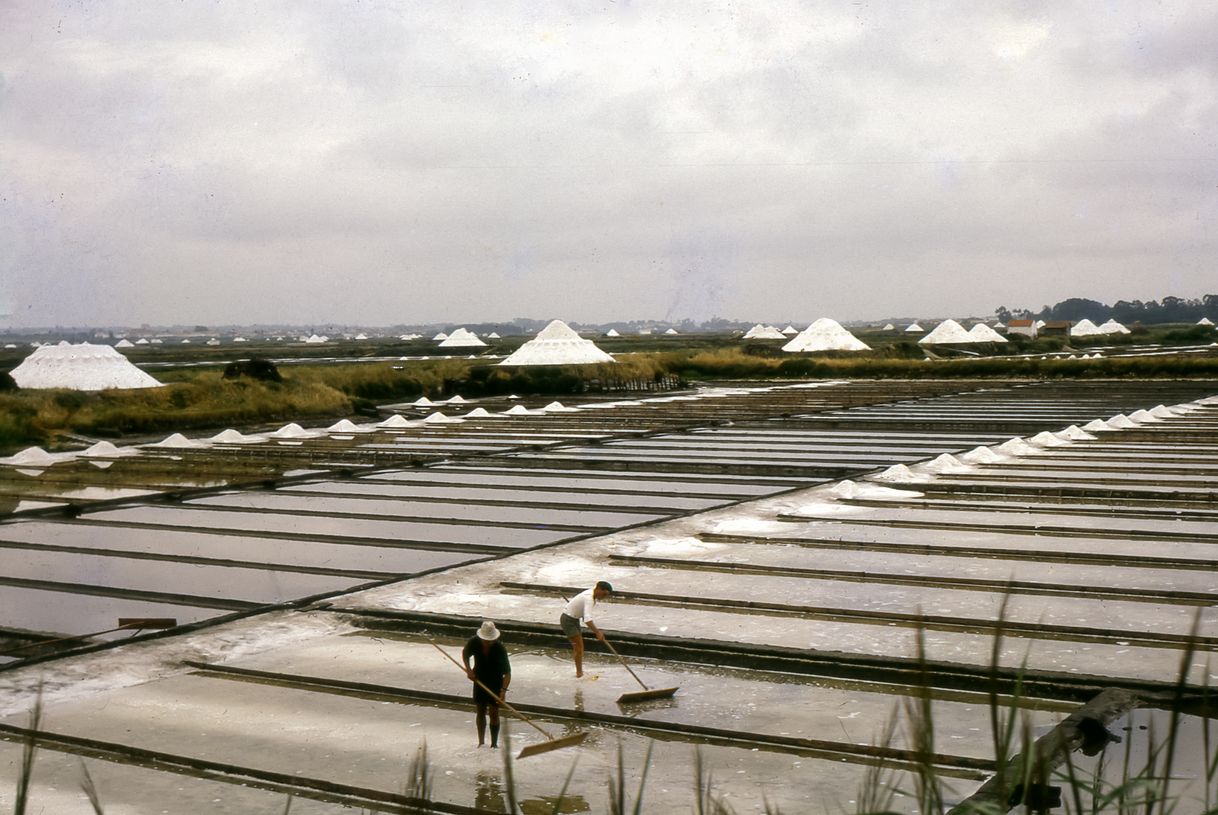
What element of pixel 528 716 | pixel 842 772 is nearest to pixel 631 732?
pixel 528 716

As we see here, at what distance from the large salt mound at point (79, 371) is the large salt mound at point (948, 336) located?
2440 cm

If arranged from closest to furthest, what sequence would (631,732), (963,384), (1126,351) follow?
(631,732), (963,384), (1126,351)

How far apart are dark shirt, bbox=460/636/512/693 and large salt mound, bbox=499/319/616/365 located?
22100 millimetres

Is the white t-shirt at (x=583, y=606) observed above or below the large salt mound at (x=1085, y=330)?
below

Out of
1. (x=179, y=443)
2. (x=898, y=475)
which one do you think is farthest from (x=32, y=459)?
(x=898, y=475)

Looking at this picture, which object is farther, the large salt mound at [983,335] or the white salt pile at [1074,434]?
the large salt mound at [983,335]

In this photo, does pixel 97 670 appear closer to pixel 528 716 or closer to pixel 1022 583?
pixel 528 716

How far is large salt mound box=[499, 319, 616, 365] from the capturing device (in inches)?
1019

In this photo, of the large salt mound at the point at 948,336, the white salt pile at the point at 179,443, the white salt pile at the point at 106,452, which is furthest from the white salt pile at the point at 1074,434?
the large salt mound at the point at 948,336

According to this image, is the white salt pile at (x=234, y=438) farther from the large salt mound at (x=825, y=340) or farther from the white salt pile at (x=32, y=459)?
the large salt mound at (x=825, y=340)

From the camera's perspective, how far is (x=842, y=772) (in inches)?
123

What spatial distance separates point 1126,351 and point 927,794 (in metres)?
35.9

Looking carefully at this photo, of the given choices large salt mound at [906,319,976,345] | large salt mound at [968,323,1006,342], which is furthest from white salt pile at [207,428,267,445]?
large salt mound at [968,323,1006,342]

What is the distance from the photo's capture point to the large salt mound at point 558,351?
1019 inches
